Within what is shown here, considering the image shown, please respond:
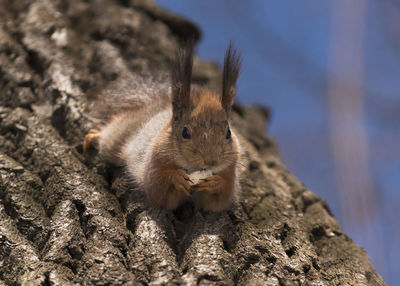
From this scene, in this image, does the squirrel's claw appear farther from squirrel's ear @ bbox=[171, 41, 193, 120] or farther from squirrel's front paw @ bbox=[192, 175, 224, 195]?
squirrel's front paw @ bbox=[192, 175, 224, 195]

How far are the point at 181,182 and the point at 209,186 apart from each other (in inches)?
6.9

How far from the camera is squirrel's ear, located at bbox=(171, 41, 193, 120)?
2.79 meters

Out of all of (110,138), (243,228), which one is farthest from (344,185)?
(110,138)

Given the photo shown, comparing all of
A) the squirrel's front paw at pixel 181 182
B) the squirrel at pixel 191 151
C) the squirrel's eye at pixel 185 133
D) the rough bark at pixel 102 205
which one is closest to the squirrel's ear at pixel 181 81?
the squirrel at pixel 191 151

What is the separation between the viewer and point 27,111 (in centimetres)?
322

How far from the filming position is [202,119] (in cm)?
276

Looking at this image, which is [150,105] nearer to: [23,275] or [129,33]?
[129,33]

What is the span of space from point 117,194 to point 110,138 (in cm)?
58

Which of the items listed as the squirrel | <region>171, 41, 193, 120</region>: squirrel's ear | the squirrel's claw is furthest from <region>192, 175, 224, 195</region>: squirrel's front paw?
the squirrel's claw

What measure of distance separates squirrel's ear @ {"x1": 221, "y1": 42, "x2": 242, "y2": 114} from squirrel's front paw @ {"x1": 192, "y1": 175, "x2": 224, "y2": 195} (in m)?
0.50

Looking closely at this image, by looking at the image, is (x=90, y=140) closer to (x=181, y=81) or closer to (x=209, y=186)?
(x=181, y=81)

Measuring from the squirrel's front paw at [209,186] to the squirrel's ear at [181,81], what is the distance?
1.49 ft

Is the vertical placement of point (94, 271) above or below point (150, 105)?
below

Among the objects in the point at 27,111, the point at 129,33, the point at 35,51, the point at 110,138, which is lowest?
the point at 27,111
